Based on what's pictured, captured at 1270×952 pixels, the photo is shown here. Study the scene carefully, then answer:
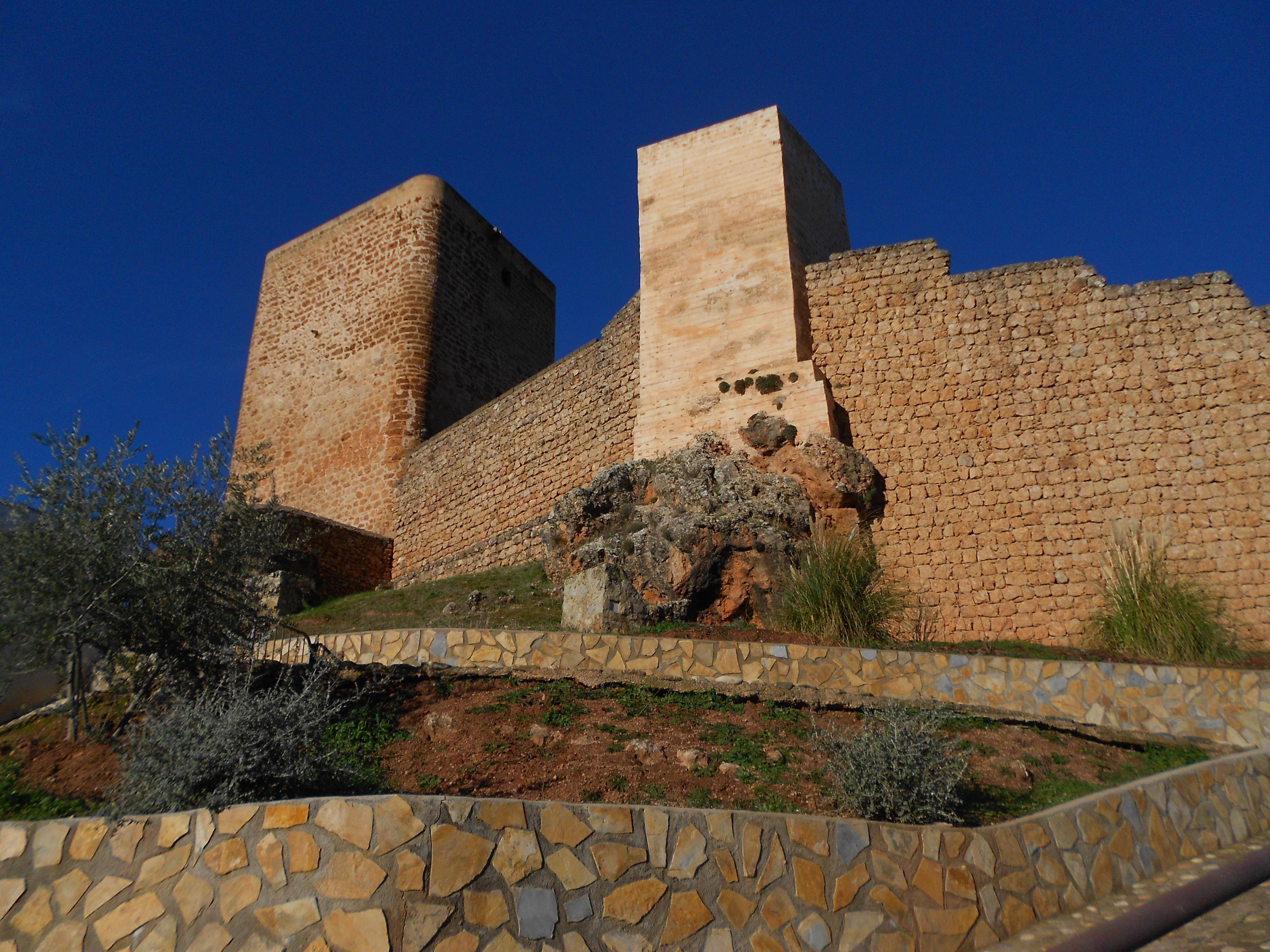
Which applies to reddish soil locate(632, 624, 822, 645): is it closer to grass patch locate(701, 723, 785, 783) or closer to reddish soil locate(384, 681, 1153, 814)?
reddish soil locate(384, 681, 1153, 814)

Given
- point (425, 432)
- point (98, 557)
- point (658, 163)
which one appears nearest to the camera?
point (98, 557)

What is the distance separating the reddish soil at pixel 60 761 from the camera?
543cm

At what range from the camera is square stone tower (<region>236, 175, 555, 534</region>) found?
19844mm

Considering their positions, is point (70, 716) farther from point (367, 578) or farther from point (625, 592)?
point (367, 578)

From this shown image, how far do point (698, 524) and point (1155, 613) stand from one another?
4.68 m

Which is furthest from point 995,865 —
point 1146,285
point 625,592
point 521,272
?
point 521,272

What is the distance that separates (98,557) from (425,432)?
45.3ft

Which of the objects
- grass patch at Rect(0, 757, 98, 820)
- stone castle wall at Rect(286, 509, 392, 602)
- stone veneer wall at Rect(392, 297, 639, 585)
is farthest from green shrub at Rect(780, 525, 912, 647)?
stone castle wall at Rect(286, 509, 392, 602)

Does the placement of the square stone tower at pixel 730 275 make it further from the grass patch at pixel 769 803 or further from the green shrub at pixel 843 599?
the grass patch at pixel 769 803

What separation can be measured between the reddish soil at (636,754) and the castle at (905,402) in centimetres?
371

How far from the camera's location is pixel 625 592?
29.6ft

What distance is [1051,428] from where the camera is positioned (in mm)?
10523

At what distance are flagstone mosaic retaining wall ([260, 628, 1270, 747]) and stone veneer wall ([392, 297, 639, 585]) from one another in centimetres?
506

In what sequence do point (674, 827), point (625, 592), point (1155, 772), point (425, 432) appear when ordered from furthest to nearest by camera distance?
point (425, 432) < point (625, 592) < point (1155, 772) < point (674, 827)
